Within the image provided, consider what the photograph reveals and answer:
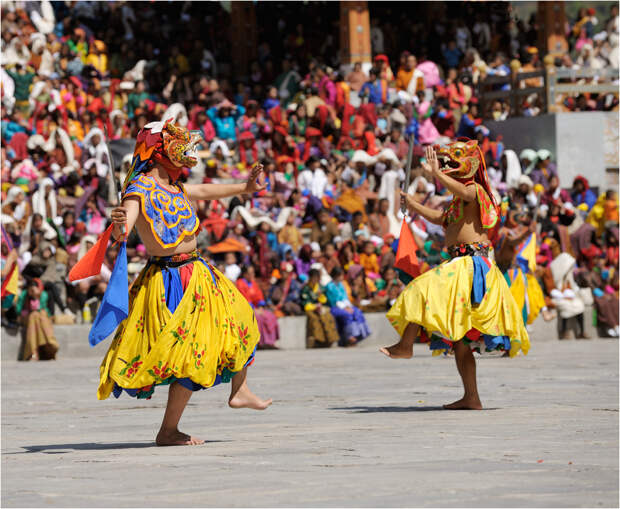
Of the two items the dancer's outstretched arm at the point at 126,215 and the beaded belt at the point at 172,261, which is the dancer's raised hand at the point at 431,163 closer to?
the beaded belt at the point at 172,261

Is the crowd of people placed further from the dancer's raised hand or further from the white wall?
the dancer's raised hand

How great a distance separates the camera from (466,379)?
10.3 metres

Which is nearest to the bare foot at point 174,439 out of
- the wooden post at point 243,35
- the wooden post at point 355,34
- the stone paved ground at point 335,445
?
the stone paved ground at point 335,445

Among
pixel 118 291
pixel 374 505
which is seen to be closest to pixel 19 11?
pixel 118 291

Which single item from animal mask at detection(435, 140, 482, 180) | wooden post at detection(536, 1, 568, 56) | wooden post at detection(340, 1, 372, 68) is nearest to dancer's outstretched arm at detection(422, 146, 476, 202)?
animal mask at detection(435, 140, 482, 180)

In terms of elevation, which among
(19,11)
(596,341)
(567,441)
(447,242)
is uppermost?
(19,11)

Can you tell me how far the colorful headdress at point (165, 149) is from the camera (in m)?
8.80

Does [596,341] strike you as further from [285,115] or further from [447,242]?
[447,242]

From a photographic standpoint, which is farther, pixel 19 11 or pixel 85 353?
pixel 19 11

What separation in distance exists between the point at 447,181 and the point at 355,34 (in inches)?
630

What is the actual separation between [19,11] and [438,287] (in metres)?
16.8

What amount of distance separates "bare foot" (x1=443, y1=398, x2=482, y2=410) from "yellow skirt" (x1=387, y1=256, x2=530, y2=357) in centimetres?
35

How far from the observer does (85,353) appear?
58.6 ft

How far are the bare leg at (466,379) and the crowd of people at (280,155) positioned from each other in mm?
5300
